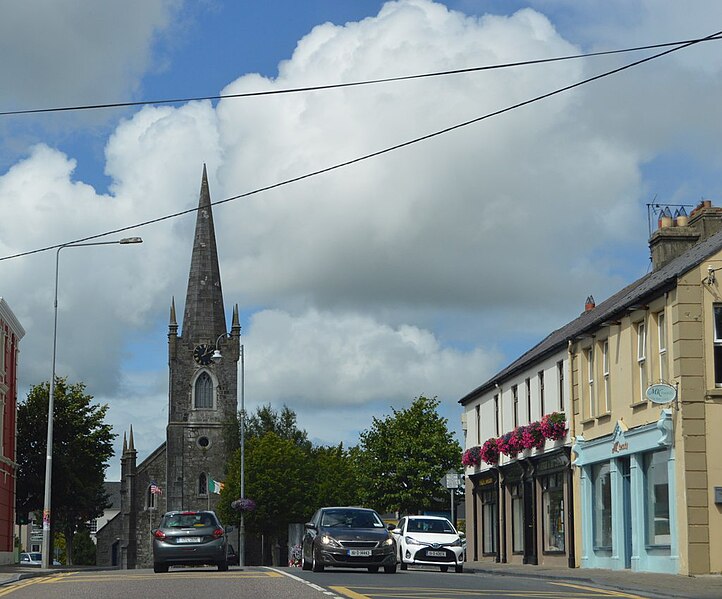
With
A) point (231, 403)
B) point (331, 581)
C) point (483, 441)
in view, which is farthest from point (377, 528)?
point (231, 403)

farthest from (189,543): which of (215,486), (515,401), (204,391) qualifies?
(204,391)

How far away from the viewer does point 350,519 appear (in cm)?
2888

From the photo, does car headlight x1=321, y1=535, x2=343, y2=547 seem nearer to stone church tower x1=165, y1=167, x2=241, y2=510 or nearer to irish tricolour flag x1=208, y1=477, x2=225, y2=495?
irish tricolour flag x1=208, y1=477, x2=225, y2=495

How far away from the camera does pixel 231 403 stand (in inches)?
4311

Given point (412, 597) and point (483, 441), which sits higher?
point (483, 441)

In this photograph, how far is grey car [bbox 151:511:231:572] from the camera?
29.2 meters

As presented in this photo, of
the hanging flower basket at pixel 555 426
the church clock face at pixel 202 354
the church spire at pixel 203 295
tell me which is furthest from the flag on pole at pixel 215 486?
the hanging flower basket at pixel 555 426

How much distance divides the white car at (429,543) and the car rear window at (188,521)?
727cm

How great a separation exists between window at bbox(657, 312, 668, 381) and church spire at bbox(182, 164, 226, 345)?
8186 cm

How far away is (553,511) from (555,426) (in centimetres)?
305

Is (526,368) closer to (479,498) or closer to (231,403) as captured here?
(479,498)

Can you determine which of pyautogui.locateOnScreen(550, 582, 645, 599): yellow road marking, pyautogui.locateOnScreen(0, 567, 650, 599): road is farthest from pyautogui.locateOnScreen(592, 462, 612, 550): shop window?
pyautogui.locateOnScreen(0, 567, 650, 599): road

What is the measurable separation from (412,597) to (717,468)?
11450mm

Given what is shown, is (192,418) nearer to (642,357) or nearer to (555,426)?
(555,426)
